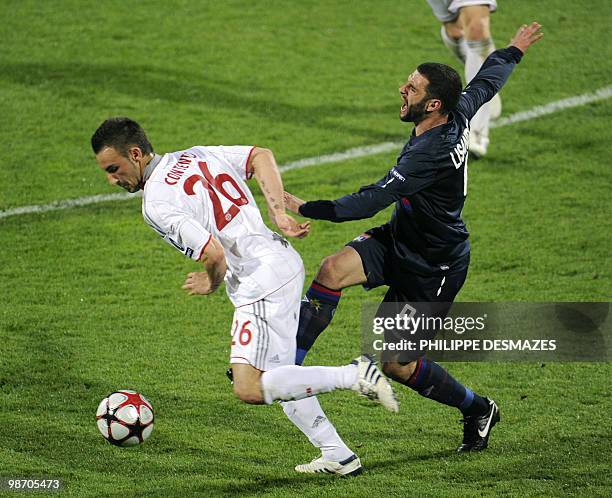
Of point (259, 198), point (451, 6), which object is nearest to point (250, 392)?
point (259, 198)

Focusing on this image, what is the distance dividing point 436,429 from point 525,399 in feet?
2.14

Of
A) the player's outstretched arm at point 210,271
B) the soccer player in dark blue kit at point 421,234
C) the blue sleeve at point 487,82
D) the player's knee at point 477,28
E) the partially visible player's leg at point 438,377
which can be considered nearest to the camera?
the player's outstretched arm at point 210,271

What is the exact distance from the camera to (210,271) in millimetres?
4898

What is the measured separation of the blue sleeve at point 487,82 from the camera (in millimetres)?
5926

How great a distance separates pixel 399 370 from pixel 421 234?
2.35ft

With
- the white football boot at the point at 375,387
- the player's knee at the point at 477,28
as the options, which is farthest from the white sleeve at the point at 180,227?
the player's knee at the point at 477,28

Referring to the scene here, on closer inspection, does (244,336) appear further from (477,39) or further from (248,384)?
(477,39)

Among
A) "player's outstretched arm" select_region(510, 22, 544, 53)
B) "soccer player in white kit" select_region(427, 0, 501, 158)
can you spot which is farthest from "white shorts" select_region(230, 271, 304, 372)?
"soccer player in white kit" select_region(427, 0, 501, 158)

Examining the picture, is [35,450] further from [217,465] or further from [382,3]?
[382,3]

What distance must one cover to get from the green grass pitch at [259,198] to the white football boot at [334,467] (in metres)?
0.06

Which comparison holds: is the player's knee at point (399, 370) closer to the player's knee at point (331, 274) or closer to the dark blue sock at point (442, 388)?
the dark blue sock at point (442, 388)

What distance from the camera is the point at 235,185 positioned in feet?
17.4

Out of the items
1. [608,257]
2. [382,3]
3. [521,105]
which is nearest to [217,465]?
[608,257]

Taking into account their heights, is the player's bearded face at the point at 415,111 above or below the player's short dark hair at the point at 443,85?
below
